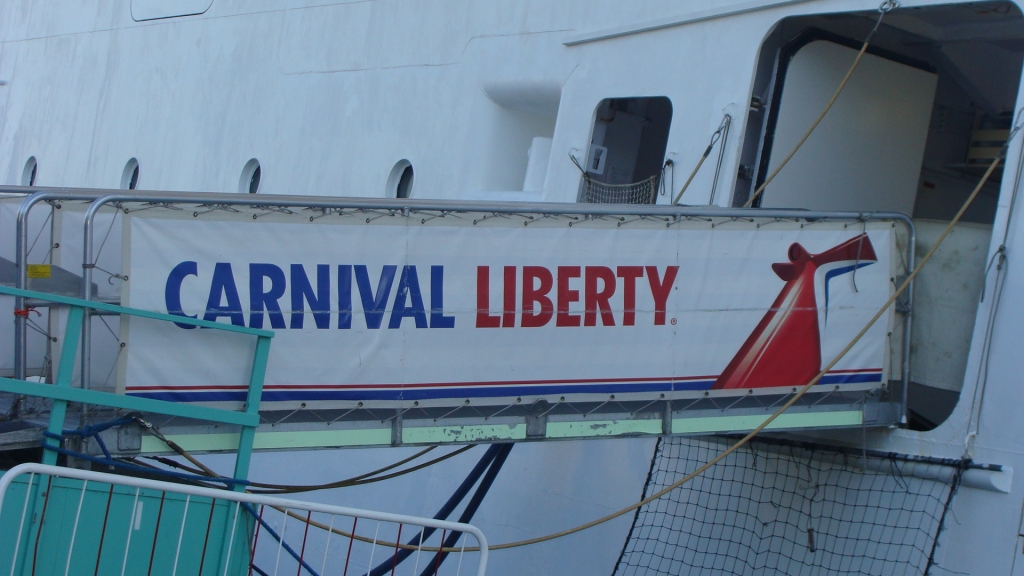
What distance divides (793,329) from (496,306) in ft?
4.87

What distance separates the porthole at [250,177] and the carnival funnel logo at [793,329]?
6.34 m

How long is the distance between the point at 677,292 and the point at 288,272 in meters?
1.76

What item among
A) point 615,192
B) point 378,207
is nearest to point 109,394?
point 378,207

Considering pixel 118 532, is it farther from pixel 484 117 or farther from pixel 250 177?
pixel 250 177

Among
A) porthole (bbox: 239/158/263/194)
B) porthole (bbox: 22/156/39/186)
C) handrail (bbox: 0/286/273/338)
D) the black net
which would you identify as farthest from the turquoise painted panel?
porthole (bbox: 22/156/39/186)

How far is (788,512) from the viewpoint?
204 inches

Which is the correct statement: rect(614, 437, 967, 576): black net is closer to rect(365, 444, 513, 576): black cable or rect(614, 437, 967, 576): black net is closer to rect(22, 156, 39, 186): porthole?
rect(365, 444, 513, 576): black cable

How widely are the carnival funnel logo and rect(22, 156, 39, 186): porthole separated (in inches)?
505

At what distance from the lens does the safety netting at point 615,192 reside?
20.7 feet

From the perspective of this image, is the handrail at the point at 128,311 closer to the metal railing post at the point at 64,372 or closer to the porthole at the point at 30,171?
the metal railing post at the point at 64,372

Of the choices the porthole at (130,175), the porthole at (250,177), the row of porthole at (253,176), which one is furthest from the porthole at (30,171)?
the porthole at (250,177)

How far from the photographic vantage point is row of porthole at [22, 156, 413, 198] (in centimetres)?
788

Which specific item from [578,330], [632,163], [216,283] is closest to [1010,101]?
[632,163]

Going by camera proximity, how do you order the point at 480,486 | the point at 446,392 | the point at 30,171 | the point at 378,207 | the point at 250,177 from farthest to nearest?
the point at 30,171
the point at 250,177
the point at 480,486
the point at 446,392
the point at 378,207
